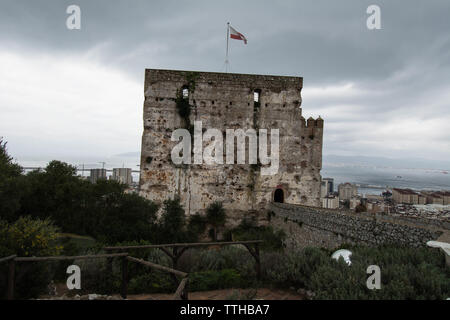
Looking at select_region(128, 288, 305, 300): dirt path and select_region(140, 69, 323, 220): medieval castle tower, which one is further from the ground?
select_region(140, 69, 323, 220): medieval castle tower

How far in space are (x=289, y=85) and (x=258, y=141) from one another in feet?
15.4

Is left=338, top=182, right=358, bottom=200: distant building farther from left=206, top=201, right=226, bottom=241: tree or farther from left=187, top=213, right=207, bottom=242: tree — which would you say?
left=187, top=213, right=207, bottom=242: tree

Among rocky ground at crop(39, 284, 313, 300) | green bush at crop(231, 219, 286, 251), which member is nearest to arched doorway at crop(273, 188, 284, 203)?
green bush at crop(231, 219, 286, 251)

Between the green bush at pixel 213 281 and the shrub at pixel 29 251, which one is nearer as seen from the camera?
the shrub at pixel 29 251

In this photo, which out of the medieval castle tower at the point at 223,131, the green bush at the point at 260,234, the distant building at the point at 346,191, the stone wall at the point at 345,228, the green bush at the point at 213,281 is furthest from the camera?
the distant building at the point at 346,191

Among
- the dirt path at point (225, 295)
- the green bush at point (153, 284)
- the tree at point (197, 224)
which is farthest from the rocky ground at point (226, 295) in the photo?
the tree at point (197, 224)

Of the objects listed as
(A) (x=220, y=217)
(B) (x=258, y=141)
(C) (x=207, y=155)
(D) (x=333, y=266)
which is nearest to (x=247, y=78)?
(B) (x=258, y=141)

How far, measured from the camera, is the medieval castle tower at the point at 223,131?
65.5 ft

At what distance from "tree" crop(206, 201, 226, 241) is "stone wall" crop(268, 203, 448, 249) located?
3.65 m

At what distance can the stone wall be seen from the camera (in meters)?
9.14

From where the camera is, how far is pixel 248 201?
20.9m

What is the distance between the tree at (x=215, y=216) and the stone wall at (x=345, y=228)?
144 inches

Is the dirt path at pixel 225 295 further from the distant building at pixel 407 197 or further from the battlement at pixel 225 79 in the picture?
the distant building at pixel 407 197

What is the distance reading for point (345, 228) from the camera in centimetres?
1234
